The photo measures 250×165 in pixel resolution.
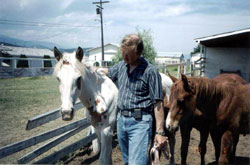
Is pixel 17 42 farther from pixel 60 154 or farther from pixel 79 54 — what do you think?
pixel 79 54

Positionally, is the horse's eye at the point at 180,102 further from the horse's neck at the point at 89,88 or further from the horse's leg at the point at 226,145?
the horse's neck at the point at 89,88

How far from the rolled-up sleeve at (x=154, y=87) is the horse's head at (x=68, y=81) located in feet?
2.77

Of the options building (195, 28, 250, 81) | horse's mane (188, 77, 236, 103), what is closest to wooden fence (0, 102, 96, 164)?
horse's mane (188, 77, 236, 103)

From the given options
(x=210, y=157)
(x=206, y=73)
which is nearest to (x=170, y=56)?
(x=206, y=73)

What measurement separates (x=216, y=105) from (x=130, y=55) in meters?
1.85

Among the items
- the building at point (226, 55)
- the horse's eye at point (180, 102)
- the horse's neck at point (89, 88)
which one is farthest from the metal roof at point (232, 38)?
the horse's neck at point (89, 88)

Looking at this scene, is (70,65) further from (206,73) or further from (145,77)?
(206,73)

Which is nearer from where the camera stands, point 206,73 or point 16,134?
point 16,134

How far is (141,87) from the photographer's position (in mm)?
2041

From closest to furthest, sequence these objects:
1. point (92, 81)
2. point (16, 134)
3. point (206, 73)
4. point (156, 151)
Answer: point (156, 151), point (92, 81), point (16, 134), point (206, 73)

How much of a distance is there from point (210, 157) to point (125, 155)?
2.86 meters

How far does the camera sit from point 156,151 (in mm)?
1934

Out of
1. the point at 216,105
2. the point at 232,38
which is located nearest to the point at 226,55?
the point at 232,38

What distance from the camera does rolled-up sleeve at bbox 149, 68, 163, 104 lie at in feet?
6.47
